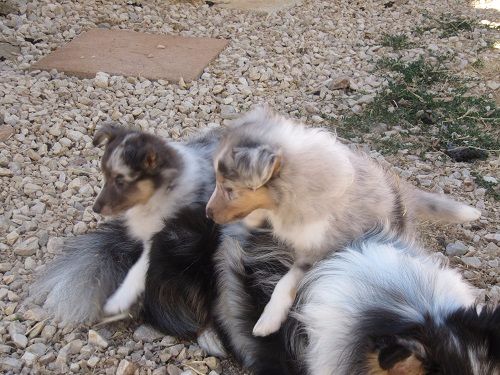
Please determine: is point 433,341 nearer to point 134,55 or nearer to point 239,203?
point 239,203

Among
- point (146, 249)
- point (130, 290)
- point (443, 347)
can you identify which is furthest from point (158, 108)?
point (443, 347)

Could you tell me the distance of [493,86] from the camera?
5465mm

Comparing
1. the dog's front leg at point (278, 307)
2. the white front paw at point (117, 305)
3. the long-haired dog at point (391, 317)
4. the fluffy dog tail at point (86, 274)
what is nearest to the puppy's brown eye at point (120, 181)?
the fluffy dog tail at point (86, 274)

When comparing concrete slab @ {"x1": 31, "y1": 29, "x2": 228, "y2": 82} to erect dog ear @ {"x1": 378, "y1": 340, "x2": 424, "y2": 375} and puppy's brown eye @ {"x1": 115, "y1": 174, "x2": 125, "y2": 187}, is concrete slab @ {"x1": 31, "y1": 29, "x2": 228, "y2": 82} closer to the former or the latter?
puppy's brown eye @ {"x1": 115, "y1": 174, "x2": 125, "y2": 187}

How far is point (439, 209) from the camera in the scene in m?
3.49

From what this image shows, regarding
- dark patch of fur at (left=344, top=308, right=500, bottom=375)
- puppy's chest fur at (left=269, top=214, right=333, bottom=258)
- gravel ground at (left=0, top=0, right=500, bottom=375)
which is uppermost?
dark patch of fur at (left=344, top=308, right=500, bottom=375)

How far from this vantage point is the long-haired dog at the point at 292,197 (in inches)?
103

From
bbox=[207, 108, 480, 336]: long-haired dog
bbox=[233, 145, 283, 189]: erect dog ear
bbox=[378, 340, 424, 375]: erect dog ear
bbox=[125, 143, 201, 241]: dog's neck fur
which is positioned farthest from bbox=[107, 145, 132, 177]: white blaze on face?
bbox=[378, 340, 424, 375]: erect dog ear

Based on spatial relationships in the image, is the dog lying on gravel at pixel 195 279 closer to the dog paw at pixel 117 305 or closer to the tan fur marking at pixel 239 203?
the dog paw at pixel 117 305

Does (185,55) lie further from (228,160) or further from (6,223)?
(228,160)

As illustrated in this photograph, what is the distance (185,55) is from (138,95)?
0.87 metres

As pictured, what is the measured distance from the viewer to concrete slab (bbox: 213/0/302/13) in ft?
23.3

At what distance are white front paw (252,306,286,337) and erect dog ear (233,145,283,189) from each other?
54 cm

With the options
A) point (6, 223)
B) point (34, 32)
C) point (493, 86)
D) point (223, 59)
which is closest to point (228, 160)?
point (6, 223)
